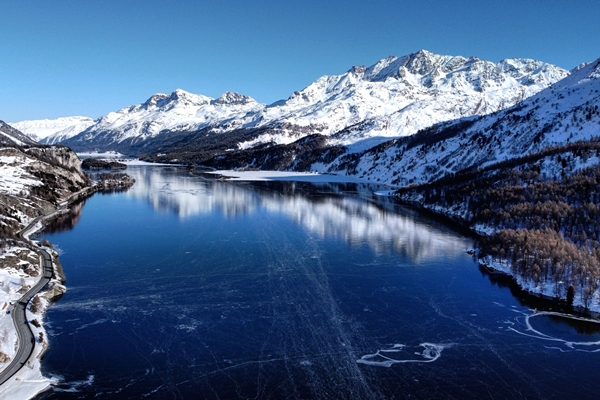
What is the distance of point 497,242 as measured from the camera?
57.4 meters

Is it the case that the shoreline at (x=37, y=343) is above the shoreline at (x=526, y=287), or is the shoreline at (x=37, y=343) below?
below

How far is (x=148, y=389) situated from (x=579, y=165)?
82963mm

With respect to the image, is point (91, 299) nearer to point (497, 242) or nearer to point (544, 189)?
point (497, 242)

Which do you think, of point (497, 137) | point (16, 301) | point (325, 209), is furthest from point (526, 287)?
point (497, 137)

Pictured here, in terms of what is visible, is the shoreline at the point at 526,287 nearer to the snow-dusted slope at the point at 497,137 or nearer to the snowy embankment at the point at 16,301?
the snowy embankment at the point at 16,301

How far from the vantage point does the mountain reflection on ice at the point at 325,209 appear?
63.9 meters

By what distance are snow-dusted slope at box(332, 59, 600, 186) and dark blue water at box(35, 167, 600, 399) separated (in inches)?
2841

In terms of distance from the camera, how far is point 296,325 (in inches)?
1403

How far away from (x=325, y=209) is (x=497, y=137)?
244 ft

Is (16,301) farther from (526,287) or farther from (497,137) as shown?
(497,137)

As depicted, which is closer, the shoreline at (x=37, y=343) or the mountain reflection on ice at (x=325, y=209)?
the shoreline at (x=37, y=343)

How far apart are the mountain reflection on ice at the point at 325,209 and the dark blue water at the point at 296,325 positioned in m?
1.05

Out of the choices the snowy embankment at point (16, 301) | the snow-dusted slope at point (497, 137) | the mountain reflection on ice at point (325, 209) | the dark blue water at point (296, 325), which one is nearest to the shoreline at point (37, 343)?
the snowy embankment at point (16, 301)

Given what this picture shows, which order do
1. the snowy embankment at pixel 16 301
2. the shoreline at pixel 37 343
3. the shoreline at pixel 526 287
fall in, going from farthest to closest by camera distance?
the shoreline at pixel 526 287 < the snowy embankment at pixel 16 301 < the shoreline at pixel 37 343
